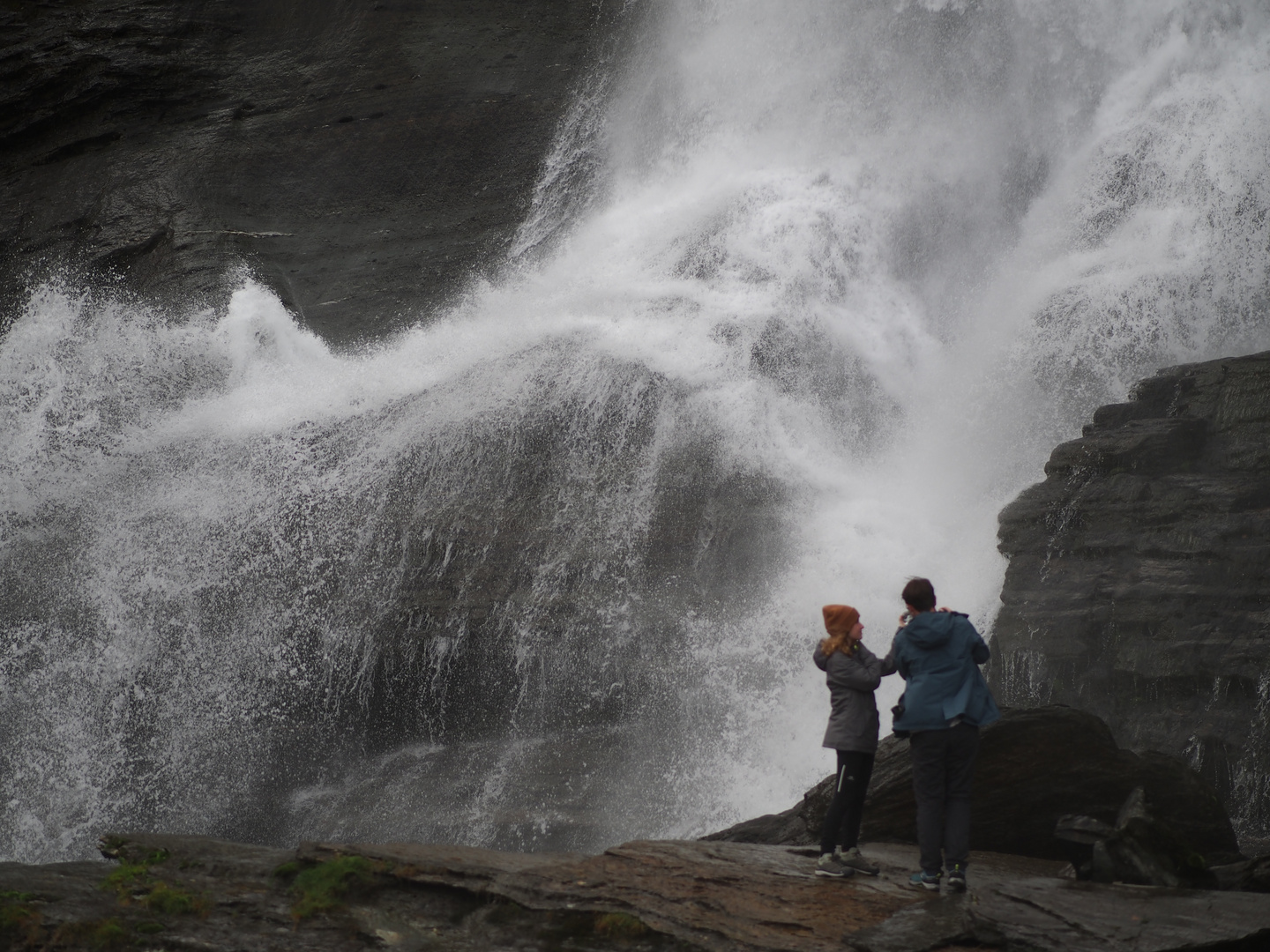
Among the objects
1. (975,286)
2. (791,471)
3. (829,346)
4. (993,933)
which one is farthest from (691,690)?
(975,286)

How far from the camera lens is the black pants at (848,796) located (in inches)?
254

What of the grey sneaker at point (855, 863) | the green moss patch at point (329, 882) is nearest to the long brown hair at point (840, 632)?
the grey sneaker at point (855, 863)

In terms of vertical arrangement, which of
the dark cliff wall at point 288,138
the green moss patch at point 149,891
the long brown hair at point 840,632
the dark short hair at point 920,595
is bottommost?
the green moss patch at point 149,891

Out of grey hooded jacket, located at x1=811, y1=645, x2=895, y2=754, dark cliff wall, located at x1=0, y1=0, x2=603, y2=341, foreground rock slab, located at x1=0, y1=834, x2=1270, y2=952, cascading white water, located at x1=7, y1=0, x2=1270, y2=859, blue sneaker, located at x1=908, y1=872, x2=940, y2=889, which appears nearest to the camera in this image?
foreground rock slab, located at x1=0, y1=834, x2=1270, y2=952

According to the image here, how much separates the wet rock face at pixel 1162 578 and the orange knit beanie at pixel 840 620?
5.76 m

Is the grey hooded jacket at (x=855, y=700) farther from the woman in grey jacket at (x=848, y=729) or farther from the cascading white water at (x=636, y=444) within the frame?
the cascading white water at (x=636, y=444)

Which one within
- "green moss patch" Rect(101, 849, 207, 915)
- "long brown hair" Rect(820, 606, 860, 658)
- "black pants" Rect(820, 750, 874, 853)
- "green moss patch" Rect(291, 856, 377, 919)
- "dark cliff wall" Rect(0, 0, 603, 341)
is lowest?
"green moss patch" Rect(101, 849, 207, 915)

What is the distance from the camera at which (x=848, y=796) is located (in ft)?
21.3

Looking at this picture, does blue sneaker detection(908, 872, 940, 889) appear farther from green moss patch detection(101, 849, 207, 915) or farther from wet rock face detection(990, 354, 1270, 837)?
wet rock face detection(990, 354, 1270, 837)

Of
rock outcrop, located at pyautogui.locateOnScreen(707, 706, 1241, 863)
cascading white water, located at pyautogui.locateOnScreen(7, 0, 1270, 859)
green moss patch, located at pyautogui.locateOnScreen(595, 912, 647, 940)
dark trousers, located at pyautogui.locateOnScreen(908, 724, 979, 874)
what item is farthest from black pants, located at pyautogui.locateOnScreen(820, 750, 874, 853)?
cascading white water, located at pyautogui.locateOnScreen(7, 0, 1270, 859)

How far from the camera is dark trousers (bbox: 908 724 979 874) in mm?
6070

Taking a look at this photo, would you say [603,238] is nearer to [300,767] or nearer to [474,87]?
[474,87]

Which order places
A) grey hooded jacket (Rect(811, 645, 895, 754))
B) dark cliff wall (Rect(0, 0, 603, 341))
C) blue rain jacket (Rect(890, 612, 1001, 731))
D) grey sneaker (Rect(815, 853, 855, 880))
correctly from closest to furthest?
blue rain jacket (Rect(890, 612, 1001, 731)) → grey hooded jacket (Rect(811, 645, 895, 754)) → grey sneaker (Rect(815, 853, 855, 880)) → dark cliff wall (Rect(0, 0, 603, 341))

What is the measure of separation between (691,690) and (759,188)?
35.1 feet
